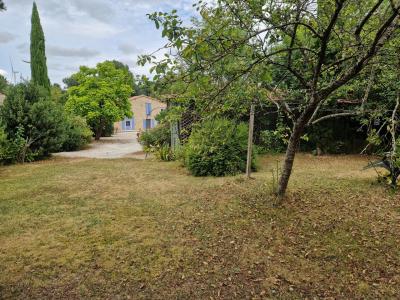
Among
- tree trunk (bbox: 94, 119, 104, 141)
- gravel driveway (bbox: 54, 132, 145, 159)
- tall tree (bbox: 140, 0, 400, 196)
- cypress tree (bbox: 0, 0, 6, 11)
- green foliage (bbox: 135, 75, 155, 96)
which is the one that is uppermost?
cypress tree (bbox: 0, 0, 6, 11)

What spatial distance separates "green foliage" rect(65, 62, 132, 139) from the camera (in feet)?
55.9

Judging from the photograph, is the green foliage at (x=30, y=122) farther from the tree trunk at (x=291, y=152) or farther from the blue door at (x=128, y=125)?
the blue door at (x=128, y=125)

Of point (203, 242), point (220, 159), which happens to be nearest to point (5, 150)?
point (220, 159)

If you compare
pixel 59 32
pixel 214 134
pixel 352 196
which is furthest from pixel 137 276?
pixel 59 32

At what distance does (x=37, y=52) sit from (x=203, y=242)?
2060 centimetres

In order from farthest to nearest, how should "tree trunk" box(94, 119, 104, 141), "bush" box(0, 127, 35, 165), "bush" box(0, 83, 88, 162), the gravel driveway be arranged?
1. "tree trunk" box(94, 119, 104, 141)
2. the gravel driveway
3. "bush" box(0, 83, 88, 162)
4. "bush" box(0, 127, 35, 165)

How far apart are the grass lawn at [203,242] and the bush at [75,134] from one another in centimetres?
847

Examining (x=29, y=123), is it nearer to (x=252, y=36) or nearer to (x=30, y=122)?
(x=30, y=122)

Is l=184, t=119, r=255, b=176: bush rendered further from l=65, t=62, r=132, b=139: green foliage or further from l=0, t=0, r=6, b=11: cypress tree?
l=65, t=62, r=132, b=139: green foliage

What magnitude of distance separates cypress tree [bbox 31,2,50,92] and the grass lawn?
16.4 m

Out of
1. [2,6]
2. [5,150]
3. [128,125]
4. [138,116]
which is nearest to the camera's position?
[2,6]

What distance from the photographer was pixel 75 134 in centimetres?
1367

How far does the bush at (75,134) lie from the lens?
44.2ft

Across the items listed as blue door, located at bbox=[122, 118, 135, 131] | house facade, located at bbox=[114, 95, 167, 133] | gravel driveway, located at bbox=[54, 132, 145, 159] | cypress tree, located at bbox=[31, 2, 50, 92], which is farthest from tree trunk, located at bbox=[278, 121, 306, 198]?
blue door, located at bbox=[122, 118, 135, 131]
